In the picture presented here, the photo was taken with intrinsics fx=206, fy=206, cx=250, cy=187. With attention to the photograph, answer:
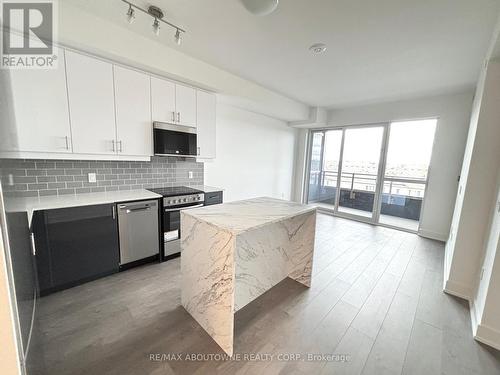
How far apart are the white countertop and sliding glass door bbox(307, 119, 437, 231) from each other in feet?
14.7

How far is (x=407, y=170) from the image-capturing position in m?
4.33

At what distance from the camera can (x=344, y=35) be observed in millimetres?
2070

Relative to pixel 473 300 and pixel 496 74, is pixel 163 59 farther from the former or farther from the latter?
pixel 473 300

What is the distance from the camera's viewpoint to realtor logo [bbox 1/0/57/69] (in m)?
1.69

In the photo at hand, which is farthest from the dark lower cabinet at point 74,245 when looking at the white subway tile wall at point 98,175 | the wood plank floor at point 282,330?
the white subway tile wall at point 98,175

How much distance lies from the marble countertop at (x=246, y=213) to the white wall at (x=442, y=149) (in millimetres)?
3338

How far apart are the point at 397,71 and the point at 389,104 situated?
5.67ft

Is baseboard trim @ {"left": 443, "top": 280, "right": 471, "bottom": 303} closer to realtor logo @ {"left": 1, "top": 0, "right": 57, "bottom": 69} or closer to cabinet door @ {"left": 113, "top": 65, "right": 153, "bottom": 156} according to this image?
cabinet door @ {"left": 113, "top": 65, "right": 153, "bottom": 156}

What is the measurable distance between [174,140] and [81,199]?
126 centimetres

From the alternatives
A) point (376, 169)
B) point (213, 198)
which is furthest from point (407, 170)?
point (213, 198)

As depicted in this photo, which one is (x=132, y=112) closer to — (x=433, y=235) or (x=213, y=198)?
(x=213, y=198)

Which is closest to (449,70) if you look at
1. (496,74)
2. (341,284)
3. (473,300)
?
(496,74)

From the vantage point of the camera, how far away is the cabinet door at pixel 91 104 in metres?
2.08

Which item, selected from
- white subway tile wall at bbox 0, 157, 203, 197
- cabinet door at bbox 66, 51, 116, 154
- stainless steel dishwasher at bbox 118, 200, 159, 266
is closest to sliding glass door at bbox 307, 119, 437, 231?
white subway tile wall at bbox 0, 157, 203, 197
